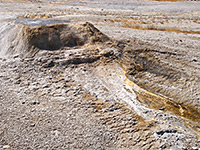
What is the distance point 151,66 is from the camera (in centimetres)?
1504

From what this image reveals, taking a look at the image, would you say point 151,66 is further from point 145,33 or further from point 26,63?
point 26,63

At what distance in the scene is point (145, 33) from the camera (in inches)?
803

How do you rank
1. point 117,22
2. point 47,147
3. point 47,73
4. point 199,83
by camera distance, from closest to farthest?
point 47,147
point 47,73
point 199,83
point 117,22

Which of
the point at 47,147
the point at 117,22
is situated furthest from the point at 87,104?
the point at 117,22

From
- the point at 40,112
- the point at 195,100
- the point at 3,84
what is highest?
the point at 3,84

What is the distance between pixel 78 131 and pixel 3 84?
5.26 metres

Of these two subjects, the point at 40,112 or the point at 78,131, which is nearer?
the point at 78,131

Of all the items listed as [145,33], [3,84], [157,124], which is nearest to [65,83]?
[3,84]

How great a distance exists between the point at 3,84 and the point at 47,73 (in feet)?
8.03

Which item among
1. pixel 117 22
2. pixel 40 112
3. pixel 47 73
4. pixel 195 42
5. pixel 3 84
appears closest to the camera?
pixel 40 112

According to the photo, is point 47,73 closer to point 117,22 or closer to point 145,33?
point 145,33

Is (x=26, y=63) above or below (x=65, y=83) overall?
above

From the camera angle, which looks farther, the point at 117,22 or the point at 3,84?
the point at 117,22

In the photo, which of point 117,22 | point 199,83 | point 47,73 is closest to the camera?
point 47,73
